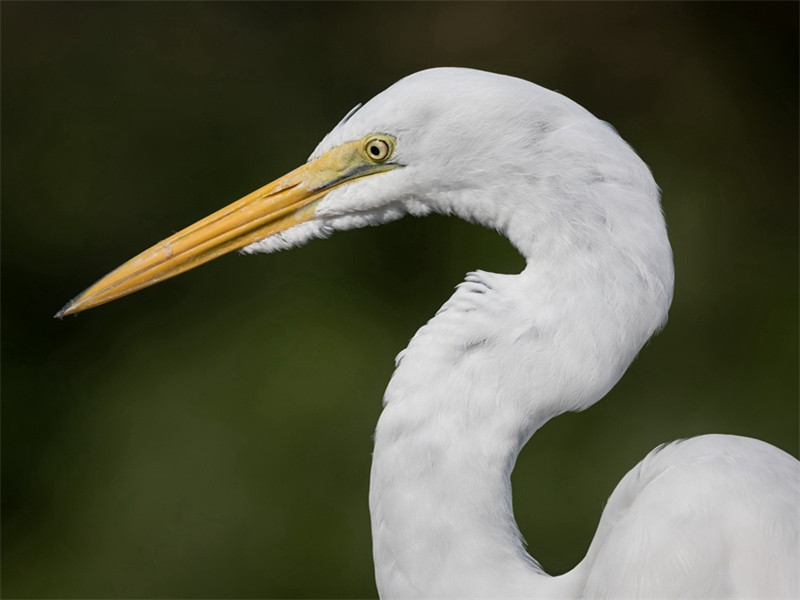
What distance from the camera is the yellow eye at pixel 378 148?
92 cm

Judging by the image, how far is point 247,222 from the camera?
40.4 inches

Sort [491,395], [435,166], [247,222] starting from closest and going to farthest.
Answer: [491,395], [435,166], [247,222]

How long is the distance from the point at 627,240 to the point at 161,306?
2741 mm

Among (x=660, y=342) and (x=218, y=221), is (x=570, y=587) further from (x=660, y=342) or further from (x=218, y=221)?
(x=660, y=342)

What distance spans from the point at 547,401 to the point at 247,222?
406mm

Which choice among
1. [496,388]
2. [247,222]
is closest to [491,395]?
[496,388]

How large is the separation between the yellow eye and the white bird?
7 cm

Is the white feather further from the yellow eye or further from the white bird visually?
the yellow eye

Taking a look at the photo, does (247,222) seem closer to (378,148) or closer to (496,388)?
(378,148)

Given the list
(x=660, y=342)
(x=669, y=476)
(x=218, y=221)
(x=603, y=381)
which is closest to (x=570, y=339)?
(x=603, y=381)

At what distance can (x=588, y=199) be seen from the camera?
2.72 ft

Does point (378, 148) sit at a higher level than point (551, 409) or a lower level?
higher

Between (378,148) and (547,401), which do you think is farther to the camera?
(378,148)

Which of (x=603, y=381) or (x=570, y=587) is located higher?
(x=603, y=381)
